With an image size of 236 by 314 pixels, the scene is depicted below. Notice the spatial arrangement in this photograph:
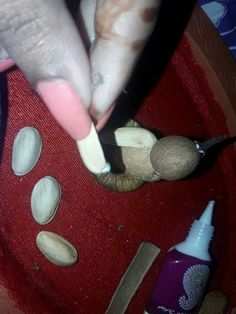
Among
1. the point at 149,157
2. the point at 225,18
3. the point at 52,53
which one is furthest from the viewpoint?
the point at 225,18

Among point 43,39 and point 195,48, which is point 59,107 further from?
point 195,48

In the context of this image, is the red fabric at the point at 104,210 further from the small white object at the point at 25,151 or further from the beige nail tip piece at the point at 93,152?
the beige nail tip piece at the point at 93,152

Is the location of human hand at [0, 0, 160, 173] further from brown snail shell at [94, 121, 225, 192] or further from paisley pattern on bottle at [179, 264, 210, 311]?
paisley pattern on bottle at [179, 264, 210, 311]

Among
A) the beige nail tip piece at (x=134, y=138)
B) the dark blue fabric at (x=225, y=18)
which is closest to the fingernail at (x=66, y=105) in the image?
the beige nail tip piece at (x=134, y=138)

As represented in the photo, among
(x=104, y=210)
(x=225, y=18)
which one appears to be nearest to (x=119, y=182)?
(x=104, y=210)

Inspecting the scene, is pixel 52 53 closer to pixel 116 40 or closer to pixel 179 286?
pixel 116 40

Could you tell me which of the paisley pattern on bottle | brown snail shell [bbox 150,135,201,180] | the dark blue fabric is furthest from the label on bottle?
the dark blue fabric

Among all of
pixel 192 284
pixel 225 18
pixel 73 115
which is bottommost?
pixel 192 284
